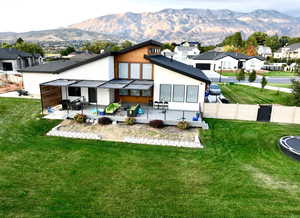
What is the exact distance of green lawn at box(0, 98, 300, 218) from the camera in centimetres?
827

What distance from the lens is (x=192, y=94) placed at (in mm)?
18797

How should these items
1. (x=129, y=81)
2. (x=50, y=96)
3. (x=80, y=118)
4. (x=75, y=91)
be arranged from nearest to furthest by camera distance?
(x=80, y=118)
(x=50, y=96)
(x=129, y=81)
(x=75, y=91)

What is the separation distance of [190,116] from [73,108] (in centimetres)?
1004

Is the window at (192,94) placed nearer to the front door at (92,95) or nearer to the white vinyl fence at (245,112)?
the white vinyl fence at (245,112)

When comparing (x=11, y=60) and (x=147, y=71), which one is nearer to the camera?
(x=147, y=71)

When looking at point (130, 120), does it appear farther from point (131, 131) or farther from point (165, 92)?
point (165, 92)

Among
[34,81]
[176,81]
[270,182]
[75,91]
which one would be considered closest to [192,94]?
[176,81]

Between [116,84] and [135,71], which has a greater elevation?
[135,71]

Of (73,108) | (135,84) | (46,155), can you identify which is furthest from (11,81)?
(46,155)

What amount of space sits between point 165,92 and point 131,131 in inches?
213

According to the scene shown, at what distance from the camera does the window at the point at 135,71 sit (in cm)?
2070

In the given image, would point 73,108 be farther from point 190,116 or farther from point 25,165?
point 190,116

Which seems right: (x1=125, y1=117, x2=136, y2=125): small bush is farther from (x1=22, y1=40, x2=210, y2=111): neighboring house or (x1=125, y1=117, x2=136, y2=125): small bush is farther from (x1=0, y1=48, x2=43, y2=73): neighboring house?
(x1=0, y1=48, x2=43, y2=73): neighboring house

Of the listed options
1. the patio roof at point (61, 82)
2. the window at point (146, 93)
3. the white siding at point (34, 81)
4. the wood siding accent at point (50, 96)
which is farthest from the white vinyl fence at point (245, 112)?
the white siding at point (34, 81)
